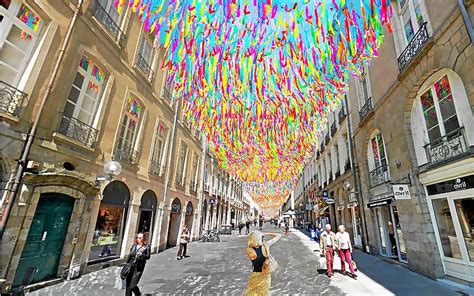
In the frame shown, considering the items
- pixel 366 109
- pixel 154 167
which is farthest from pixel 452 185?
pixel 154 167

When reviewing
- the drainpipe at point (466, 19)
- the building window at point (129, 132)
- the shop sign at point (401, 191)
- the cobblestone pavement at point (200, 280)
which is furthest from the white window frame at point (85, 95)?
the drainpipe at point (466, 19)

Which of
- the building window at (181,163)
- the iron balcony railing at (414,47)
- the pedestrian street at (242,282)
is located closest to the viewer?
the pedestrian street at (242,282)

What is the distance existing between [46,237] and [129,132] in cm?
533

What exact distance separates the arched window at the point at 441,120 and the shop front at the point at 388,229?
2.81m

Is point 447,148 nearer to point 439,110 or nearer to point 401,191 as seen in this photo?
point 439,110

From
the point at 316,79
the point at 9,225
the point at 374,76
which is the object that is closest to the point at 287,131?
the point at 316,79

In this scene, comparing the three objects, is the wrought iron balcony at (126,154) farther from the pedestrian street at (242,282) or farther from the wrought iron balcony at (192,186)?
the wrought iron balcony at (192,186)

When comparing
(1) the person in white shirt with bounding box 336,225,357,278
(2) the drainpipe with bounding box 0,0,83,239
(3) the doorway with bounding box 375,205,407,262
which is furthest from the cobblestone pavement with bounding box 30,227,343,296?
(3) the doorway with bounding box 375,205,407,262

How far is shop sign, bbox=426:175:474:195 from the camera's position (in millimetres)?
5691

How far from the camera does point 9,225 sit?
17.3ft

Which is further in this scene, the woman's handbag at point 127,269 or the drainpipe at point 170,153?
the drainpipe at point 170,153

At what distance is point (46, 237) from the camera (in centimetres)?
644

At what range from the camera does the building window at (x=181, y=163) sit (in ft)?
51.0

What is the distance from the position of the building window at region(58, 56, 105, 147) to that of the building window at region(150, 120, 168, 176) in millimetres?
4107
